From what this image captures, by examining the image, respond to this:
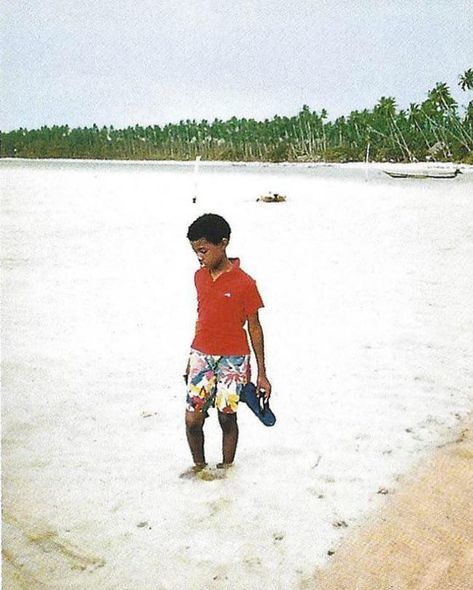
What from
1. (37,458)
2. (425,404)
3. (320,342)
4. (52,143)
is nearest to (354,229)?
(320,342)

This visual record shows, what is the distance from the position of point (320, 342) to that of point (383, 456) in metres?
1.69

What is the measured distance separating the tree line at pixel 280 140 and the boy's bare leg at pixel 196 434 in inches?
902

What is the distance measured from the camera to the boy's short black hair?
6.51ft

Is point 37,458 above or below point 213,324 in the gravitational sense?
below

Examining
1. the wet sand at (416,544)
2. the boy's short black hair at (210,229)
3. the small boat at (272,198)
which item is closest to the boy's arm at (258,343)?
the boy's short black hair at (210,229)

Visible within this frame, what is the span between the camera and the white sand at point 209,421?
1967 millimetres

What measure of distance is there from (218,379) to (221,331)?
0.57 feet

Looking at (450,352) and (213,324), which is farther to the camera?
(450,352)

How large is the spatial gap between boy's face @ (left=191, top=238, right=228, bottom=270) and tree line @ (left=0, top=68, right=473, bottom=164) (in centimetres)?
2301

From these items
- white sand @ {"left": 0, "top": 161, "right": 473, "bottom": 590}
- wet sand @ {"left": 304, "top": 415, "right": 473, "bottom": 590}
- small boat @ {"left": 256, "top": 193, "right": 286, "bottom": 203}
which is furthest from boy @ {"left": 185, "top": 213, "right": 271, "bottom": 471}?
small boat @ {"left": 256, "top": 193, "right": 286, "bottom": 203}

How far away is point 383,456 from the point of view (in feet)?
8.41

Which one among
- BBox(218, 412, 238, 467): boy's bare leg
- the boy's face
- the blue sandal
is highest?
Answer: the boy's face

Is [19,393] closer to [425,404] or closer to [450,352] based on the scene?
[425,404]

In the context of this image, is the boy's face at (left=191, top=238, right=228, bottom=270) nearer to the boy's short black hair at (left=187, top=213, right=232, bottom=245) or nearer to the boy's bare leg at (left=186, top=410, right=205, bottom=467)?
the boy's short black hair at (left=187, top=213, right=232, bottom=245)
